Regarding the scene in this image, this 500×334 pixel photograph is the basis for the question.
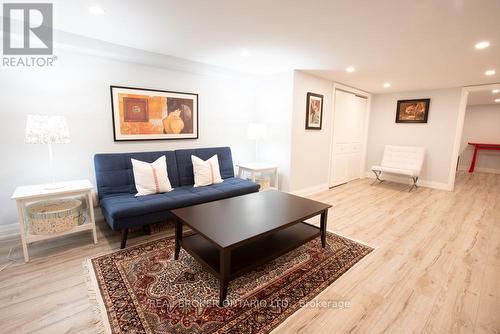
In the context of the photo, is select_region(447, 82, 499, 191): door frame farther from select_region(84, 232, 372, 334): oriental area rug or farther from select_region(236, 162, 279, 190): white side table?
select_region(84, 232, 372, 334): oriental area rug

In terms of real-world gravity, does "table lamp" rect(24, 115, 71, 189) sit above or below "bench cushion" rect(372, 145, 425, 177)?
above

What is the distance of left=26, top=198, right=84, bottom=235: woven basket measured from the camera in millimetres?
2148

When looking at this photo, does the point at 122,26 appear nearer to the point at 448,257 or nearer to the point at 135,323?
the point at 135,323

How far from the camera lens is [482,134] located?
6988mm

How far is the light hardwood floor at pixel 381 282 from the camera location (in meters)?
1.50

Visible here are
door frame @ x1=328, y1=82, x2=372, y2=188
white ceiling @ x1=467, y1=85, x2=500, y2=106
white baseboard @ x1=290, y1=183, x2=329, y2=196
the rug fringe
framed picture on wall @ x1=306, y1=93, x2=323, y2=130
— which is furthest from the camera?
white ceiling @ x1=467, y1=85, x2=500, y2=106

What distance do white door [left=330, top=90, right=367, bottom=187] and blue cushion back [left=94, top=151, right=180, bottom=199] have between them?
12.1 feet

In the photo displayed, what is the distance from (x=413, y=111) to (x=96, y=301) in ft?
21.0

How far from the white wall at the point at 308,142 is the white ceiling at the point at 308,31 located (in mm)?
519

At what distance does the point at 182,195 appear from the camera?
2770 millimetres

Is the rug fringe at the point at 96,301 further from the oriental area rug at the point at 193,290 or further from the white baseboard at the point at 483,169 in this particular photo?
the white baseboard at the point at 483,169

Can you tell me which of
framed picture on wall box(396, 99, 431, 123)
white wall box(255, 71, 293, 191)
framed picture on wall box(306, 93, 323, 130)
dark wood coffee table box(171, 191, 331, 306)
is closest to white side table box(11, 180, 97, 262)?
dark wood coffee table box(171, 191, 331, 306)

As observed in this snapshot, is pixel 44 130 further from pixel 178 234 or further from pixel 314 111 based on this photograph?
pixel 314 111

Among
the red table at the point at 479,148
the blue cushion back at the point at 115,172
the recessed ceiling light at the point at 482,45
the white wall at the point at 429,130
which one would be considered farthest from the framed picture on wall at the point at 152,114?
the red table at the point at 479,148
